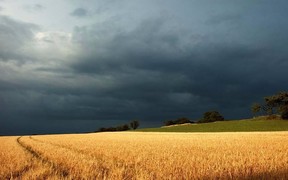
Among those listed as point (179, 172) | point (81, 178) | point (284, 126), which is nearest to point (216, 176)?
point (179, 172)

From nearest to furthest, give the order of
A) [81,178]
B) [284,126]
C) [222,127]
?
[81,178]
[284,126]
[222,127]

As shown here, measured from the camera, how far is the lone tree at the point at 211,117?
440 ft

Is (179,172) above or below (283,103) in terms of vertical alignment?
below

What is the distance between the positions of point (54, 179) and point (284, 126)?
74756mm

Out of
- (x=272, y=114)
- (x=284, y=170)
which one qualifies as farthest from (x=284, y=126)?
(x=284, y=170)

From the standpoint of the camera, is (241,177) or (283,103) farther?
(283,103)

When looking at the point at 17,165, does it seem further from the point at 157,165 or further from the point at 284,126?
the point at 284,126

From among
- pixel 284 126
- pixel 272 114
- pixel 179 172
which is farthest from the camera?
pixel 272 114

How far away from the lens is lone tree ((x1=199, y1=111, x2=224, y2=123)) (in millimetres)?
134250

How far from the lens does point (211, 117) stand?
134750mm

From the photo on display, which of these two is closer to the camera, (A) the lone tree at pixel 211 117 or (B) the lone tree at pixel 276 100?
(B) the lone tree at pixel 276 100

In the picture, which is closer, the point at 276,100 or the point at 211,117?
the point at 276,100

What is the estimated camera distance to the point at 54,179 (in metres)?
6.56

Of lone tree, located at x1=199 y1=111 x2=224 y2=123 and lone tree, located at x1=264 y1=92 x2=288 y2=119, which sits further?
lone tree, located at x1=199 y1=111 x2=224 y2=123
